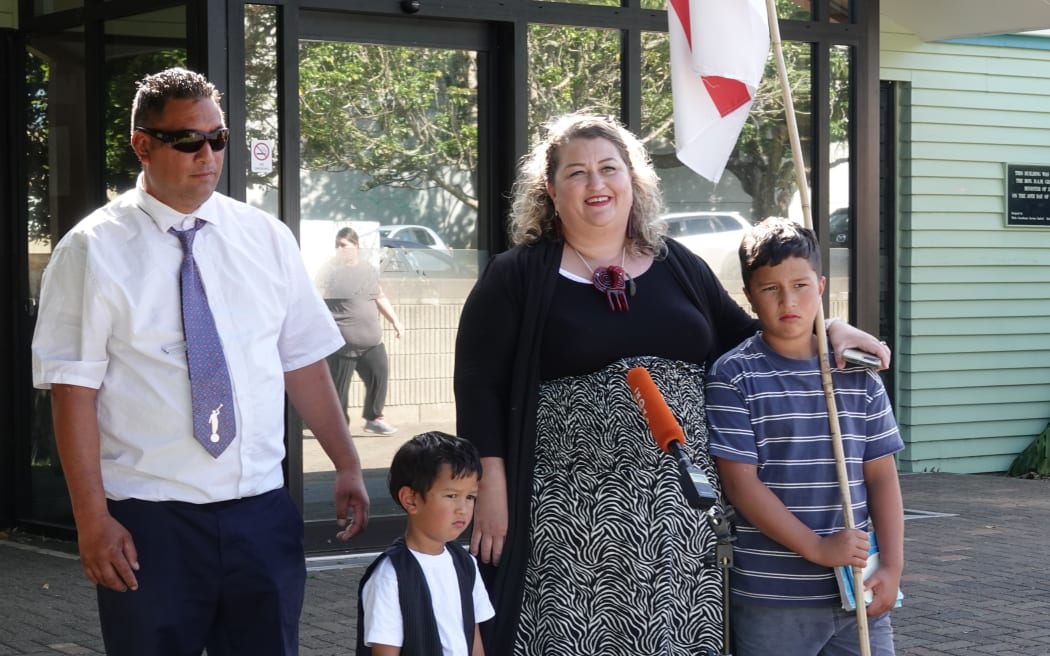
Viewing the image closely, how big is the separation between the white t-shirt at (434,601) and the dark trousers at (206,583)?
187 mm

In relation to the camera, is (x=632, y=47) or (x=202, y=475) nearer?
(x=202, y=475)

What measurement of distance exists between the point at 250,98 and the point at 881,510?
4.57 metres

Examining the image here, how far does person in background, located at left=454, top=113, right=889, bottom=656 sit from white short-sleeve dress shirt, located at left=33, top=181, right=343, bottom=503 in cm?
52

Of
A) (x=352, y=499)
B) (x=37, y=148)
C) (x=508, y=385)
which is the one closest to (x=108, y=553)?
(x=352, y=499)

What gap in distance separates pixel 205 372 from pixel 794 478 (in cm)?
133

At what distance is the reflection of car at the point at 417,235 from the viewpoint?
754 centimetres

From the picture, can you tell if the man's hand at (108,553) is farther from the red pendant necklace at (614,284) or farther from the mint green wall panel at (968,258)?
the mint green wall panel at (968,258)

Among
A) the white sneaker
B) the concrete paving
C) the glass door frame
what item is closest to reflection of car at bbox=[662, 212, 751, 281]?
the glass door frame

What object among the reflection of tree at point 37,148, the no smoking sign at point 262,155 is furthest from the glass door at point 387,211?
the reflection of tree at point 37,148

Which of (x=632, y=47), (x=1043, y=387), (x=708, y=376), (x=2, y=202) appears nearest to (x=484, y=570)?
(x=708, y=376)

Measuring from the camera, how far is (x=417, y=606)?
Result: 317cm

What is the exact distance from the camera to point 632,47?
7.98m

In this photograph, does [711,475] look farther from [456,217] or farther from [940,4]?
[940,4]

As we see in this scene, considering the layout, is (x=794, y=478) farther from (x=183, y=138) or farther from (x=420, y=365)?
(x=420, y=365)
